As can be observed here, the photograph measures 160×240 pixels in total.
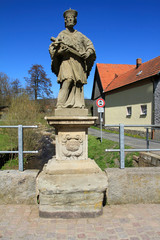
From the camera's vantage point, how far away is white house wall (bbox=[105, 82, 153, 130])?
12.3 m

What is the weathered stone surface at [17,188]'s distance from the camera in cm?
289

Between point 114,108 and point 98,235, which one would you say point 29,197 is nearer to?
point 98,235

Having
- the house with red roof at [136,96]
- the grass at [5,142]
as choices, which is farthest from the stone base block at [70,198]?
the house with red roof at [136,96]

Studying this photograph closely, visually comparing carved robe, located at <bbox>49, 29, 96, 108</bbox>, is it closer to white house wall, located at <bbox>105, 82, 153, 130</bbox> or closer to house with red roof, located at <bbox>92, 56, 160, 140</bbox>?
house with red roof, located at <bbox>92, 56, 160, 140</bbox>

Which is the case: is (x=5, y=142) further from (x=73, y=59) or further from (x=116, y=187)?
(x=116, y=187)

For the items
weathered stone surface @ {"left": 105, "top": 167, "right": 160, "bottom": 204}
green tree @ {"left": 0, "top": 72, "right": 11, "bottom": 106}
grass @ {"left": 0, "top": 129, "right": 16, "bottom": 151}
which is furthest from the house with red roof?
green tree @ {"left": 0, "top": 72, "right": 11, "bottom": 106}

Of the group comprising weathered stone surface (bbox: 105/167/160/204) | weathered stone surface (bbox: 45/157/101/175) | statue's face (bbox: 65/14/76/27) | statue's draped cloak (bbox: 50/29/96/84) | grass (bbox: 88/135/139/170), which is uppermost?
statue's face (bbox: 65/14/76/27)

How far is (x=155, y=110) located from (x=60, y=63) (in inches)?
389

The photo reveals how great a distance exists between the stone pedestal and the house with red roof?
32.1ft

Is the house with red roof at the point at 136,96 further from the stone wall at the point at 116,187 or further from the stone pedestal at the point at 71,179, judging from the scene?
the stone pedestal at the point at 71,179

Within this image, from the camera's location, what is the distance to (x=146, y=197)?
9.80 ft

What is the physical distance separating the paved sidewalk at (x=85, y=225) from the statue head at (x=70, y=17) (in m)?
3.22

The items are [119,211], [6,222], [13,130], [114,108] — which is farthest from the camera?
[114,108]

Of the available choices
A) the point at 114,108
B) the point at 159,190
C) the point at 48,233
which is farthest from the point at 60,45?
the point at 114,108
